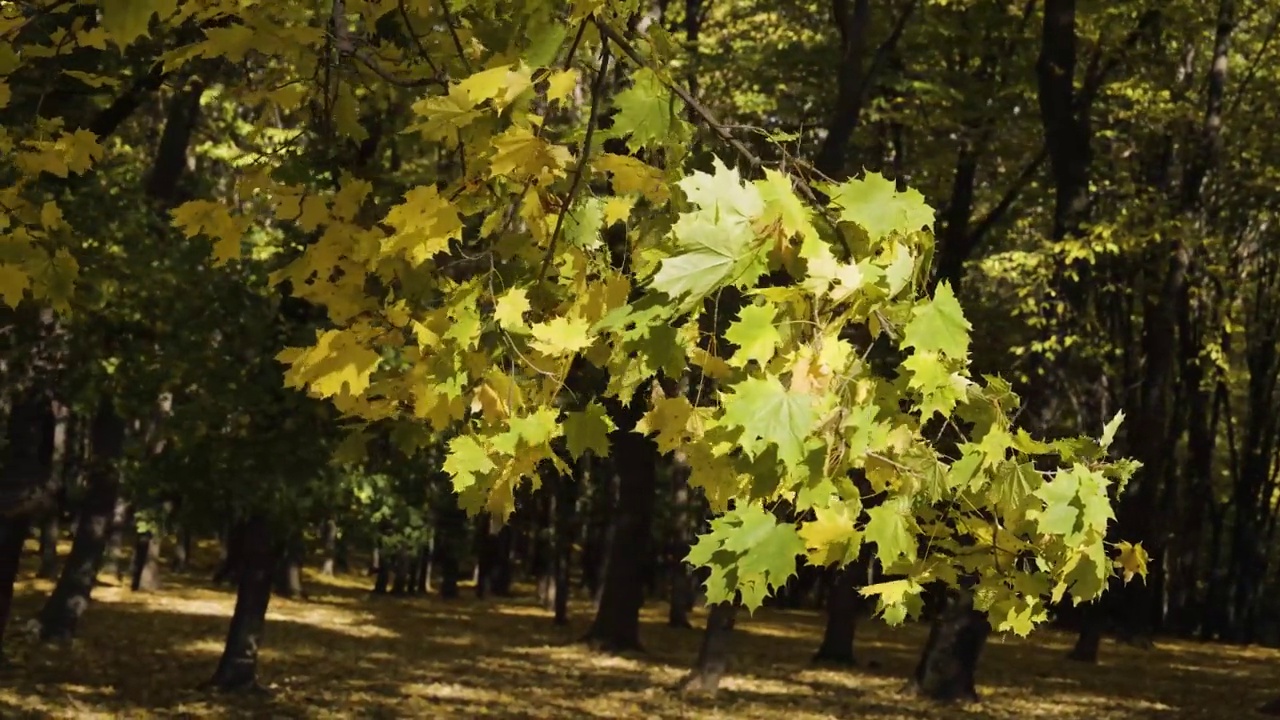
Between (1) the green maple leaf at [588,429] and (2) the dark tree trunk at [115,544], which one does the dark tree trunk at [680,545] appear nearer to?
(2) the dark tree trunk at [115,544]

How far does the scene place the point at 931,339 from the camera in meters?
2.56

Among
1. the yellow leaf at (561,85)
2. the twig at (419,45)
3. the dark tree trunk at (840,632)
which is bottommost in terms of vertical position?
the dark tree trunk at (840,632)

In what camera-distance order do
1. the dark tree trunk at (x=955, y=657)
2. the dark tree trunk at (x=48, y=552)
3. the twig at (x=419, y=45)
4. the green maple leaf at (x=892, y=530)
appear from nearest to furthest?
1. the green maple leaf at (x=892, y=530)
2. the twig at (x=419, y=45)
3. the dark tree trunk at (x=955, y=657)
4. the dark tree trunk at (x=48, y=552)

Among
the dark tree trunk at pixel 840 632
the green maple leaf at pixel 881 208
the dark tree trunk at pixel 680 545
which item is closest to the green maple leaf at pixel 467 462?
the green maple leaf at pixel 881 208

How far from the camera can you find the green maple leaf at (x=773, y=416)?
2318 millimetres

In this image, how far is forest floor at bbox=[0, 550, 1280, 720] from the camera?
14.3 meters

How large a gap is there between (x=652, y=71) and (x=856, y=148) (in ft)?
65.2

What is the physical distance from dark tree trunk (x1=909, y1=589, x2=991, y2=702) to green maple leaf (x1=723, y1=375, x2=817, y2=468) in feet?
48.9

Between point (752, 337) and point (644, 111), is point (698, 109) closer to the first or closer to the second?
point (644, 111)

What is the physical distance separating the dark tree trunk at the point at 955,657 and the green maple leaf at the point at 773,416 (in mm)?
14896

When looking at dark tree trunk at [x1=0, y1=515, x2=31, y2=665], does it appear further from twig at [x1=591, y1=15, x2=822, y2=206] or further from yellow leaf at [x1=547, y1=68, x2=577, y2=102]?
yellow leaf at [x1=547, y1=68, x2=577, y2=102]

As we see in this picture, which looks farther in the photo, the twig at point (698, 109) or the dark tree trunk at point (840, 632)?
the dark tree trunk at point (840, 632)

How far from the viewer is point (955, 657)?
1680 centimetres

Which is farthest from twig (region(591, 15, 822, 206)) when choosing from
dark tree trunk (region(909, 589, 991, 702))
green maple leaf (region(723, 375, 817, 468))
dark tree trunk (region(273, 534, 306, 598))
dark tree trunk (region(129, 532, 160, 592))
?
dark tree trunk (region(273, 534, 306, 598))
